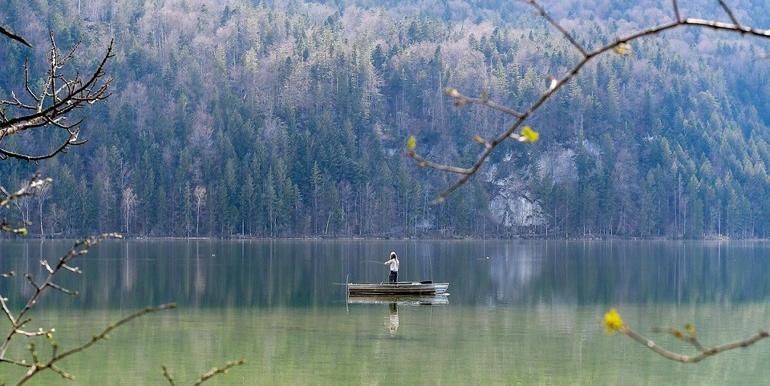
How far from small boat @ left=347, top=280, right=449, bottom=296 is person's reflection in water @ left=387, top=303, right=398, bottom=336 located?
1.63m

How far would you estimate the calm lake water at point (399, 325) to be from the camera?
2325cm

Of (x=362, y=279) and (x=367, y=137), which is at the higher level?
(x=367, y=137)

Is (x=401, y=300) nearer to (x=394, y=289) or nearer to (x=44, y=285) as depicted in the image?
(x=394, y=289)

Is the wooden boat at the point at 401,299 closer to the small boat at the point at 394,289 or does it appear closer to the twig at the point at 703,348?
the small boat at the point at 394,289

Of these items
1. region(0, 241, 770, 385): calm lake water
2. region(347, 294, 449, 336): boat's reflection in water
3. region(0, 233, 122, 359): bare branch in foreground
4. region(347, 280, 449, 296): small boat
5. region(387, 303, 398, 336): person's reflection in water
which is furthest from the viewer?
region(347, 280, 449, 296): small boat

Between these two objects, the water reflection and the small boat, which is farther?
the water reflection

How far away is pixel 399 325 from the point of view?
31391 mm

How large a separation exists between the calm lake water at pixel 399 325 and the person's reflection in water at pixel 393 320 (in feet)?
0.10

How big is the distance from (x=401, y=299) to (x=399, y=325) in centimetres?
871

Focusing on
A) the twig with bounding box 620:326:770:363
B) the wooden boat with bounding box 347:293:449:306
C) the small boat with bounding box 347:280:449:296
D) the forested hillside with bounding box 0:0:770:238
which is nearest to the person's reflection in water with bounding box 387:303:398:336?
the wooden boat with bounding box 347:293:449:306

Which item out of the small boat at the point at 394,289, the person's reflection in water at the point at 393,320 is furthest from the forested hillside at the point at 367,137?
the person's reflection in water at the point at 393,320

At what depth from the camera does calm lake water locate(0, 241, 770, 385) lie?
2325 cm

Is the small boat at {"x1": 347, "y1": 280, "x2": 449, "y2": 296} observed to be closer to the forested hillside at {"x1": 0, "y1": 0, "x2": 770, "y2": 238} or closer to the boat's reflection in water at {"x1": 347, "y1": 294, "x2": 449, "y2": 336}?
the boat's reflection in water at {"x1": 347, "y1": 294, "x2": 449, "y2": 336}

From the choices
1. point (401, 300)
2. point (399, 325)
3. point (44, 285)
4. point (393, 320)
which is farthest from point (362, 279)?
point (44, 285)
